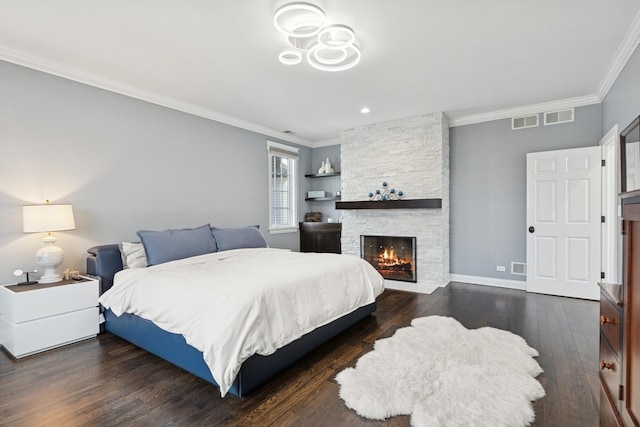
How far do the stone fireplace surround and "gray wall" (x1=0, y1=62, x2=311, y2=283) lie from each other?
7.07 ft

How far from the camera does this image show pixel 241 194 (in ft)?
17.1

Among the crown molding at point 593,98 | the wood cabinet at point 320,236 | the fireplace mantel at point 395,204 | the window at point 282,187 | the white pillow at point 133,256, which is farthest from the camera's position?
the wood cabinet at point 320,236

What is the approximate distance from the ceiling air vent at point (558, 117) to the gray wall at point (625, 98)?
453 millimetres

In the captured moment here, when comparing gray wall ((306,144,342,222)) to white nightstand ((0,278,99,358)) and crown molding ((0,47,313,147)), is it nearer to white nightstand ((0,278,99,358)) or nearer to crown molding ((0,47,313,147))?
crown molding ((0,47,313,147))

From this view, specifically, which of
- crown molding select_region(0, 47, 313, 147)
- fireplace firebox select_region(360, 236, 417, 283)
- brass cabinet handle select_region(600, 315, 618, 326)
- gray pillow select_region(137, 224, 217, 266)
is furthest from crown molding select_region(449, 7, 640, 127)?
gray pillow select_region(137, 224, 217, 266)

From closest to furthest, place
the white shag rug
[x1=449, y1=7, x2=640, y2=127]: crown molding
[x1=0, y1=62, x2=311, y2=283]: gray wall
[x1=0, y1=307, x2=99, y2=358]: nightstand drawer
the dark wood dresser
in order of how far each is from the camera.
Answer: the dark wood dresser
the white shag rug
[x1=0, y1=307, x2=99, y2=358]: nightstand drawer
[x1=449, y1=7, x2=640, y2=127]: crown molding
[x1=0, y1=62, x2=311, y2=283]: gray wall

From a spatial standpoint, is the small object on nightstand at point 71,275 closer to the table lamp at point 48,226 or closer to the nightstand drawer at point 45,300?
the table lamp at point 48,226

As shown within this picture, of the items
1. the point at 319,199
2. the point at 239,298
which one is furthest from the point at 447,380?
the point at 319,199

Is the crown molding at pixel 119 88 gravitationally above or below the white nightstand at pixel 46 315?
above

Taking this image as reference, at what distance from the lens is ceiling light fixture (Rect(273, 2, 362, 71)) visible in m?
2.27

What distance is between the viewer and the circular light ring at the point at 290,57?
279cm

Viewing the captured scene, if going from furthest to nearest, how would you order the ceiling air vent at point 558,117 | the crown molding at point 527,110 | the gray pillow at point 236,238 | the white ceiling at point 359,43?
1. the ceiling air vent at point 558,117
2. the crown molding at point 527,110
3. the gray pillow at point 236,238
4. the white ceiling at point 359,43

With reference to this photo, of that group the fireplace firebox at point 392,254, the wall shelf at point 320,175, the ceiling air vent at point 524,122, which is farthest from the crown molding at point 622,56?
the wall shelf at point 320,175

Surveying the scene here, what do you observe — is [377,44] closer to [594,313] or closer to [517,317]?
[517,317]
